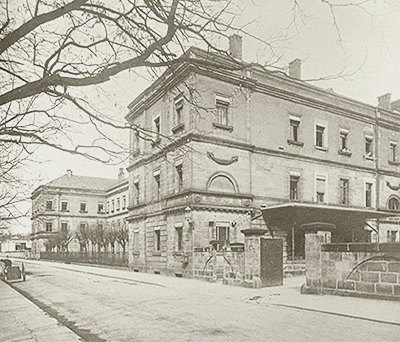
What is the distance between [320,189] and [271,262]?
523 inches

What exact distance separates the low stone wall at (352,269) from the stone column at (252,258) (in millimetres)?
2781

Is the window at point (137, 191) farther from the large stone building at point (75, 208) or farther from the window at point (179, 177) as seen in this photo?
the large stone building at point (75, 208)

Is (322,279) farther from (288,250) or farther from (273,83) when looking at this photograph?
(273,83)

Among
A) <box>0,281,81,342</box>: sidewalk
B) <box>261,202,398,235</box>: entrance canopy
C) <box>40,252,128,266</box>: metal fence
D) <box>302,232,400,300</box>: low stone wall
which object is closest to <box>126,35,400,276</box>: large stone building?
<box>261,202,398,235</box>: entrance canopy

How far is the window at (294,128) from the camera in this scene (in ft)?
87.7

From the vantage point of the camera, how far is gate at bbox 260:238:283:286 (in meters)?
15.2

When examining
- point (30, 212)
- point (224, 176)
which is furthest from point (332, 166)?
point (30, 212)

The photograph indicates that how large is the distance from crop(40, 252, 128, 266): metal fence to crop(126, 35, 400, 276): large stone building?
4.23 meters

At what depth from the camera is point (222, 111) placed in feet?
76.3

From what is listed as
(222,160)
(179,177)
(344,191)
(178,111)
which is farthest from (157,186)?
(344,191)

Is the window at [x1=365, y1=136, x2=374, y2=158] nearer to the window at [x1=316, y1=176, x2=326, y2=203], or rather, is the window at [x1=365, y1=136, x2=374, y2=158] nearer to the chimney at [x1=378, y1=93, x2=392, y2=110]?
the chimney at [x1=378, y1=93, x2=392, y2=110]

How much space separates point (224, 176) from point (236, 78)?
5494 millimetres

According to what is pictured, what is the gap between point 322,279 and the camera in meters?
12.1

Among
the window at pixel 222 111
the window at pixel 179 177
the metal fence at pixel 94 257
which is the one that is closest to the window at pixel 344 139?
the window at pixel 222 111
